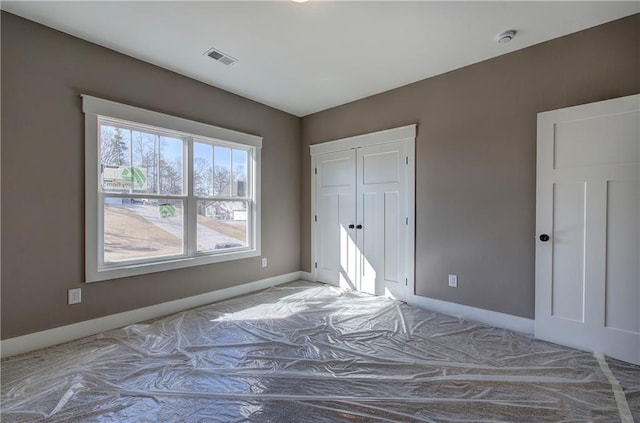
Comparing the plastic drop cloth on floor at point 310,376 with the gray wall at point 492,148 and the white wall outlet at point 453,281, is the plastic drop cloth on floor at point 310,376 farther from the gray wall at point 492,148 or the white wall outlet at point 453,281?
the gray wall at point 492,148

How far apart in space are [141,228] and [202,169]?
0.96m

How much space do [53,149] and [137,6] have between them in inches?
53.7

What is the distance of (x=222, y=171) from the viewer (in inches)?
147

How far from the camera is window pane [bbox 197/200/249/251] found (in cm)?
351

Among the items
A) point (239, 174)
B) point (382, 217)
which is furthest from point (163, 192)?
point (382, 217)

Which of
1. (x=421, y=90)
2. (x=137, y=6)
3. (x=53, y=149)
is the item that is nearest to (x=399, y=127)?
(x=421, y=90)

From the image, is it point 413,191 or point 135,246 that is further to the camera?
point 413,191

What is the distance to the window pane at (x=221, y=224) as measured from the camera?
11.5 ft

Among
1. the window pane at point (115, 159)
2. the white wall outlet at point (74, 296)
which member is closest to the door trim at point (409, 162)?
the window pane at point (115, 159)

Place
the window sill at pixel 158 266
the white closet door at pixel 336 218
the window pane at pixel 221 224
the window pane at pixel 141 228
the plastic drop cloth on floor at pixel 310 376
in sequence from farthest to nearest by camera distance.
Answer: the white closet door at pixel 336 218 < the window pane at pixel 221 224 < the window pane at pixel 141 228 < the window sill at pixel 158 266 < the plastic drop cloth on floor at pixel 310 376

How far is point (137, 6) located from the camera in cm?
216

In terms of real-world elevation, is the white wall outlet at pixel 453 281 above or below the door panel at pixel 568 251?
below

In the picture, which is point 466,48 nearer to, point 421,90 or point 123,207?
point 421,90

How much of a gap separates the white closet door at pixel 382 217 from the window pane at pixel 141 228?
7.52ft
